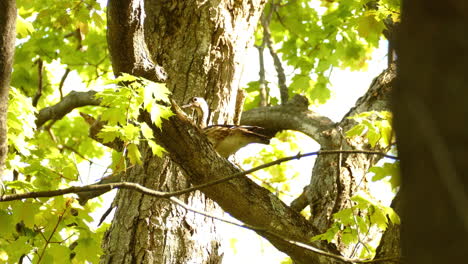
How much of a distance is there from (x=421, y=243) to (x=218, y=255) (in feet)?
9.05

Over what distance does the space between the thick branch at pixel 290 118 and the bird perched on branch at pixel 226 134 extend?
154cm

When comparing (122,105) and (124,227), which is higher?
(122,105)

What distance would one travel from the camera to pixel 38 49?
6836 mm

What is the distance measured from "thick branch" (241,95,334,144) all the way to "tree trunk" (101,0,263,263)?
1.31 metres

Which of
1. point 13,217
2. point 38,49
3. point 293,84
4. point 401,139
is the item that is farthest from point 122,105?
point 38,49

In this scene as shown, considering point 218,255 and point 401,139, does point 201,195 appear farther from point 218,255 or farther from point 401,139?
point 401,139

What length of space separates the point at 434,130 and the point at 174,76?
10.0 feet

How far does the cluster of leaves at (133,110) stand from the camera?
2.88m

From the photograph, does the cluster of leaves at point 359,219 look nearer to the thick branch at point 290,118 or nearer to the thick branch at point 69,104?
the thick branch at point 290,118

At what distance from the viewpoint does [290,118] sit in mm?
5340

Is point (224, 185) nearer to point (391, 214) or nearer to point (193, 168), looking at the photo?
point (193, 168)

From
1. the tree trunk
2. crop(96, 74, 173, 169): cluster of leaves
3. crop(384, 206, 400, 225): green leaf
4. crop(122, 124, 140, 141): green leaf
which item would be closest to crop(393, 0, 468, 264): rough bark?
crop(96, 74, 173, 169): cluster of leaves

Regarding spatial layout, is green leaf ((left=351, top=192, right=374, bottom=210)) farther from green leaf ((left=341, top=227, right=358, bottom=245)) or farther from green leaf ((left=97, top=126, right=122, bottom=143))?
green leaf ((left=97, top=126, right=122, bottom=143))

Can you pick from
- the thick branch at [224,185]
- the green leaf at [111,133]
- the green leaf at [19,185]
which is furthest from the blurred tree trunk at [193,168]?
the green leaf at [19,185]
